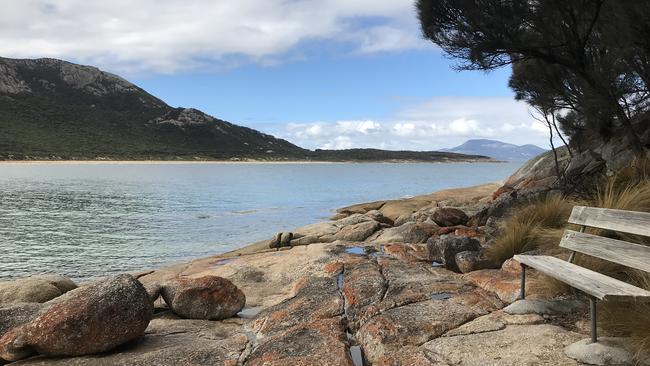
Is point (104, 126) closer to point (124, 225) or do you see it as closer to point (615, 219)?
point (124, 225)

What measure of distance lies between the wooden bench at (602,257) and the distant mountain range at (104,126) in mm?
92901

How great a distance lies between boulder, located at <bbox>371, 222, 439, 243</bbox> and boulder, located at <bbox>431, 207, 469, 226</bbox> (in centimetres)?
83

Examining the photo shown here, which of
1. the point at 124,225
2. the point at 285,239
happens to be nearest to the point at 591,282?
the point at 285,239

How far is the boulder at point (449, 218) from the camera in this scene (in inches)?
538

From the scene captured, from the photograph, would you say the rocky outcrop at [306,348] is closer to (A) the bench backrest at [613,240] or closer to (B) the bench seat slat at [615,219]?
(A) the bench backrest at [613,240]

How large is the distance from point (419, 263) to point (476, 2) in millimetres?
6905

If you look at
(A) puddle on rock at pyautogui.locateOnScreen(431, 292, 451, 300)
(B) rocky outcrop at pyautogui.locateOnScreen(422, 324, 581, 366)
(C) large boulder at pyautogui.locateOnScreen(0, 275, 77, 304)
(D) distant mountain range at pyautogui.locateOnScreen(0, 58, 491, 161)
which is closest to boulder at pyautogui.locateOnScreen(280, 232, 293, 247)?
(C) large boulder at pyautogui.locateOnScreen(0, 275, 77, 304)

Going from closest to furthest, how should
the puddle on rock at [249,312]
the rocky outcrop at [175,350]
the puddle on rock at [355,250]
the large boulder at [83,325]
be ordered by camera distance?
the rocky outcrop at [175,350] < the large boulder at [83,325] < the puddle on rock at [249,312] < the puddle on rock at [355,250]

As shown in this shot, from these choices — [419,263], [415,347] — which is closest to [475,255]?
[419,263]

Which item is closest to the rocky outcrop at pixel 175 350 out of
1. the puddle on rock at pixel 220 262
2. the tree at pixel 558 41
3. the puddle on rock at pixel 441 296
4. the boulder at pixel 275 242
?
the puddle on rock at pixel 441 296

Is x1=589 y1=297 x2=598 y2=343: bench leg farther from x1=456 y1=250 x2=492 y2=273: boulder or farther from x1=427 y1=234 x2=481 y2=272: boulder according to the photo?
x1=427 y1=234 x2=481 y2=272: boulder

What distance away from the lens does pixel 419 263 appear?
880 cm

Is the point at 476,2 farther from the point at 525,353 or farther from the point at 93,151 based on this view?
the point at 93,151

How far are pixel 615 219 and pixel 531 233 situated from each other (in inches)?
122
